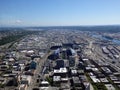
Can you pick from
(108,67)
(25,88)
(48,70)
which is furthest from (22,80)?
(108,67)

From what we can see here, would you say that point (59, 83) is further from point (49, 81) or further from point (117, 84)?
point (117, 84)

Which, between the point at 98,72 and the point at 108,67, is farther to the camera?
the point at 108,67

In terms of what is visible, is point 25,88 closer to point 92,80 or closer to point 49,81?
point 49,81

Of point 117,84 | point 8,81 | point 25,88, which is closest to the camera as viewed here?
point 25,88

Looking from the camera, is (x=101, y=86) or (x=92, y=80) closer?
(x=101, y=86)

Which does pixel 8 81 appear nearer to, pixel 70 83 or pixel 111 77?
pixel 70 83

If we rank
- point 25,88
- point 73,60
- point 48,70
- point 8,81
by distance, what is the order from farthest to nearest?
point 73,60 < point 48,70 < point 8,81 < point 25,88

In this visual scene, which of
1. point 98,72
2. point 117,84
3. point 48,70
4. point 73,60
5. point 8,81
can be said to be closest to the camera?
point 117,84

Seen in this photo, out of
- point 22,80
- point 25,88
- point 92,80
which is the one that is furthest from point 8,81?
point 92,80

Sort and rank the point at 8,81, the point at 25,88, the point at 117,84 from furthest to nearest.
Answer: the point at 8,81, the point at 117,84, the point at 25,88
